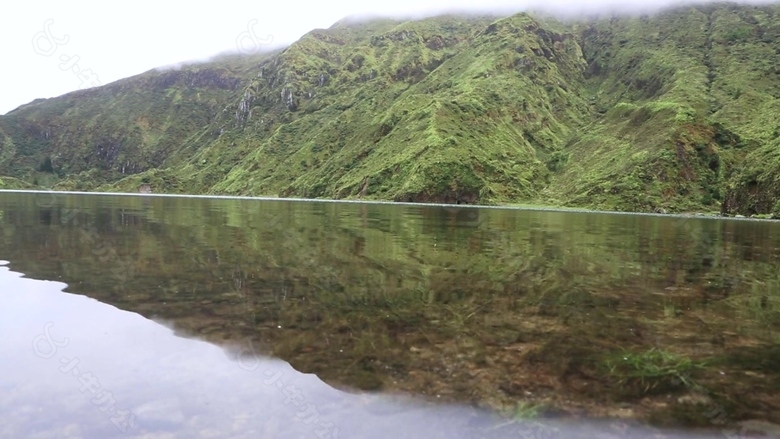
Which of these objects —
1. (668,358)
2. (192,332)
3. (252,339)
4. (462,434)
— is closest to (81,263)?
(192,332)

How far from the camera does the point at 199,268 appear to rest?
791 inches

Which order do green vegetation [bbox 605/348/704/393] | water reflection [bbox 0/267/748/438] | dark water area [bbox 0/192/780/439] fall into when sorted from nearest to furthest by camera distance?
water reflection [bbox 0/267/748/438] < dark water area [bbox 0/192/780/439] < green vegetation [bbox 605/348/704/393]

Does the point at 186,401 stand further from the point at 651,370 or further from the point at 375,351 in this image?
the point at 651,370

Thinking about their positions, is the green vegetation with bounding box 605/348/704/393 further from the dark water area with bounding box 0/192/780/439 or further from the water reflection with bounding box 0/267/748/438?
the water reflection with bounding box 0/267/748/438

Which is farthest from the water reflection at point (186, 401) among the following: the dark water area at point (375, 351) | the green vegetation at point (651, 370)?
the green vegetation at point (651, 370)

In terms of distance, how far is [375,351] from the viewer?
11.0 m

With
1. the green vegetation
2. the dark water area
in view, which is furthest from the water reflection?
the green vegetation

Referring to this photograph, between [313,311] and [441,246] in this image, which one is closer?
[313,311]

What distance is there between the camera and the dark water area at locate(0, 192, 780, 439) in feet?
26.2

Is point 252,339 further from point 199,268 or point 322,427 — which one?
point 199,268

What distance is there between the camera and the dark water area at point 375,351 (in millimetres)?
7984

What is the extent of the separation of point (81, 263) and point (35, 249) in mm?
6123

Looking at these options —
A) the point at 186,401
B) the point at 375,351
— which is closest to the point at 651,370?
the point at 375,351

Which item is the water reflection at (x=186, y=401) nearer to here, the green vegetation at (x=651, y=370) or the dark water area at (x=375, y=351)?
the dark water area at (x=375, y=351)
